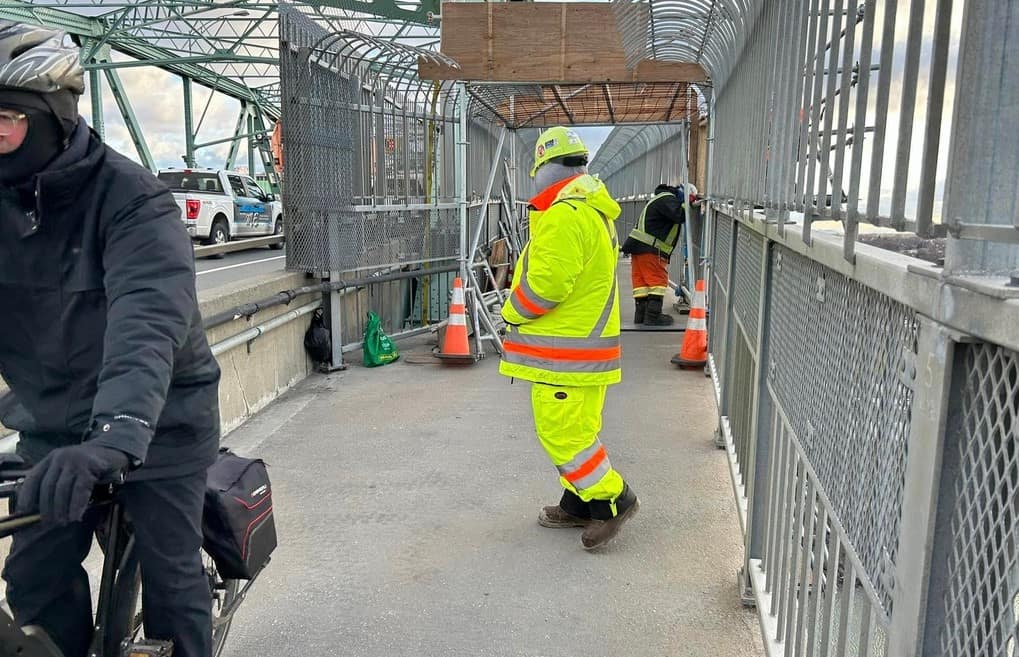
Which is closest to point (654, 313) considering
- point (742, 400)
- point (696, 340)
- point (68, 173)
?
point (696, 340)

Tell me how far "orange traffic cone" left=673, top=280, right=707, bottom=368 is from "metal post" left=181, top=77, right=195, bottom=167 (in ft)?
105

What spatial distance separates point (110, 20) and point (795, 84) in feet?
97.7

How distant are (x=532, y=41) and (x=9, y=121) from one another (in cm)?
739

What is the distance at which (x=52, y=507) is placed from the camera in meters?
1.65

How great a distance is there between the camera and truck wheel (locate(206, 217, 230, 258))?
2070cm

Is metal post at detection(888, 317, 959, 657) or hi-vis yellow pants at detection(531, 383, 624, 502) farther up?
metal post at detection(888, 317, 959, 657)

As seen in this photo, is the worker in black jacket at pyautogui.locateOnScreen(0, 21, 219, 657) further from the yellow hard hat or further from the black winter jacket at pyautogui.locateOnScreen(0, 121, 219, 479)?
the yellow hard hat

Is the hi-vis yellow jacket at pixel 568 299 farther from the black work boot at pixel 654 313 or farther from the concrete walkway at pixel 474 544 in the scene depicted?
the black work boot at pixel 654 313

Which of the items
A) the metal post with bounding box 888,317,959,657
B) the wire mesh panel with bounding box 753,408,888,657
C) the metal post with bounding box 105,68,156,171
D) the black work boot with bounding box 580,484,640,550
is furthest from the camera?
the metal post with bounding box 105,68,156,171

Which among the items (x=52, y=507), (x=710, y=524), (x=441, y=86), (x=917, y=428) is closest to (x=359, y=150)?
(x=441, y=86)

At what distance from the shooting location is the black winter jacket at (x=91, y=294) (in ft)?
6.64

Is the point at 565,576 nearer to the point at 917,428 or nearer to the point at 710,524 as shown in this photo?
the point at 710,524

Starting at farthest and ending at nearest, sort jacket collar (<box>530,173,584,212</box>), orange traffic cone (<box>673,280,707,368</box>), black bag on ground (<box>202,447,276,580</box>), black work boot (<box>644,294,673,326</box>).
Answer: black work boot (<box>644,294,673,326</box>), orange traffic cone (<box>673,280,707,368</box>), jacket collar (<box>530,173,584,212</box>), black bag on ground (<box>202,447,276,580</box>)

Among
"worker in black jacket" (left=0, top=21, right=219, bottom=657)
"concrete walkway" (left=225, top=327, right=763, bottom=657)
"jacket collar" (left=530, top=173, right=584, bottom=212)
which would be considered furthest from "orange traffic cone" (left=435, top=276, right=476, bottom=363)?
"worker in black jacket" (left=0, top=21, right=219, bottom=657)
